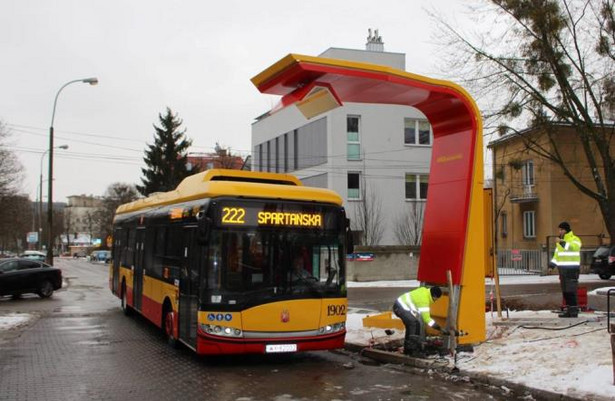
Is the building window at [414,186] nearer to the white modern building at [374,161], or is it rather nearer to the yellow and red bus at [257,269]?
the white modern building at [374,161]

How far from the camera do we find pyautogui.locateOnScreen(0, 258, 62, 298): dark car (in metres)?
22.7

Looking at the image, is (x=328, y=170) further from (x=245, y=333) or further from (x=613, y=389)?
(x=613, y=389)

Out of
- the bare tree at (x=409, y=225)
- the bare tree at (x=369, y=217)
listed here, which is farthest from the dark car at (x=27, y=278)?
the bare tree at (x=409, y=225)

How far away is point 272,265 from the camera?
31.8ft

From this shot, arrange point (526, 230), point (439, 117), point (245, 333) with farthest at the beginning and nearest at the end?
point (526, 230) → point (439, 117) → point (245, 333)

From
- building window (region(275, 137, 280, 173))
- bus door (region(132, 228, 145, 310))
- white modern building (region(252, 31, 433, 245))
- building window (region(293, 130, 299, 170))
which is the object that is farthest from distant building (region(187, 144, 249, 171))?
bus door (region(132, 228, 145, 310))

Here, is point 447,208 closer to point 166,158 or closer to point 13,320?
point 13,320

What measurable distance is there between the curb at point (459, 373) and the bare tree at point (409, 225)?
26.3 meters

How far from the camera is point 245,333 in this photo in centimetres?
932

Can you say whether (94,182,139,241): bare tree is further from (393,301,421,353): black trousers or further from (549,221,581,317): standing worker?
(393,301,421,353): black trousers

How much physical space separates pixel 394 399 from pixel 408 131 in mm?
32324

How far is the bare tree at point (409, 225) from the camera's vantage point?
37500 millimetres

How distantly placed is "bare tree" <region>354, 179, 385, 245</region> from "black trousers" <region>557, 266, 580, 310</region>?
80.1 ft

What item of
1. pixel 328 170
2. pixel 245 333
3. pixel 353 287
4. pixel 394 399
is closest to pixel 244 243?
pixel 245 333
